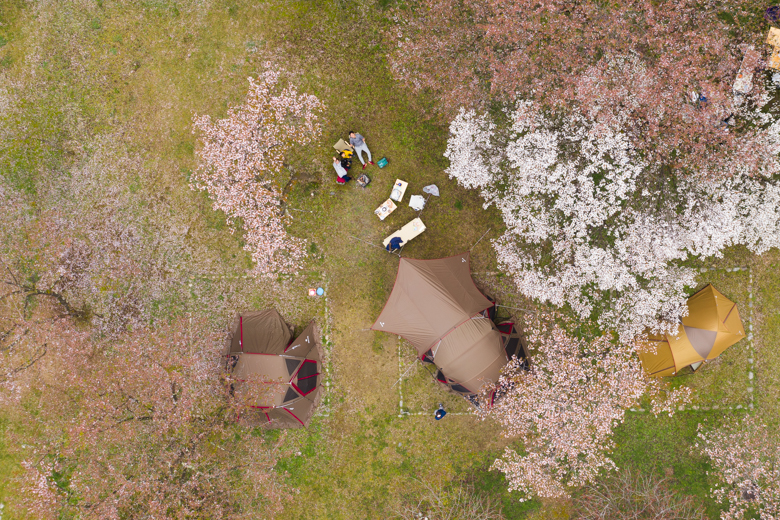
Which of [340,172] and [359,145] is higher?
[359,145]

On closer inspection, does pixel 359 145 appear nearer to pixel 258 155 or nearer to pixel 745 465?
pixel 258 155

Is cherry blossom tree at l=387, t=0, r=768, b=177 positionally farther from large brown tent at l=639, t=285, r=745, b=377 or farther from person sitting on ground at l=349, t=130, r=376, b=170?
large brown tent at l=639, t=285, r=745, b=377

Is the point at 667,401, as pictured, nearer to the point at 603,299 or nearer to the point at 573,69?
the point at 603,299

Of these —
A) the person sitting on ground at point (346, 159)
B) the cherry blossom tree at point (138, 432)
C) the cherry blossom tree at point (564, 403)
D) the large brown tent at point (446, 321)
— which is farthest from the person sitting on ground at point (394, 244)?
the cherry blossom tree at point (138, 432)

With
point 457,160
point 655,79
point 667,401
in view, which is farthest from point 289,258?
point 667,401

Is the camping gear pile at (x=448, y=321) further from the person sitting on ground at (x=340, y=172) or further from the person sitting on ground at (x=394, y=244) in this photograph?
the person sitting on ground at (x=340, y=172)

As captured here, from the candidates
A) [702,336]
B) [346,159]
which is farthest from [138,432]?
[702,336]
